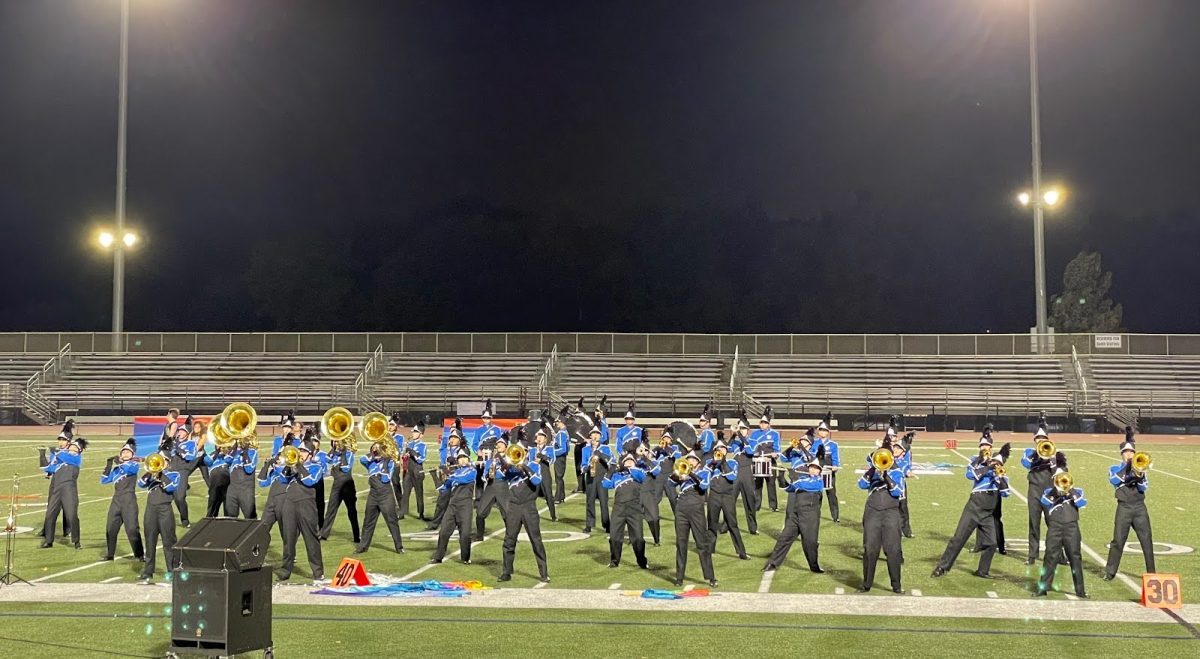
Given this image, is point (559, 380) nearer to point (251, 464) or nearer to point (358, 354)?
point (358, 354)

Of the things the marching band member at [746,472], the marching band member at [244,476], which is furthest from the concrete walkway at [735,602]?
A: the marching band member at [746,472]

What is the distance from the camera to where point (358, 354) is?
45.3 m

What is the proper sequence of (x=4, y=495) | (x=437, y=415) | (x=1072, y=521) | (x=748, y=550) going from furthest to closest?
(x=437, y=415), (x=4, y=495), (x=748, y=550), (x=1072, y=521)

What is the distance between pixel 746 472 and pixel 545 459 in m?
3.00

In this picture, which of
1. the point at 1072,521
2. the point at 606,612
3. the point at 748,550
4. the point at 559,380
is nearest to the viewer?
the point at 606,612

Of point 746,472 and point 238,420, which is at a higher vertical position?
point 238,420

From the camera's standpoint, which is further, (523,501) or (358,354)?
(358,354)

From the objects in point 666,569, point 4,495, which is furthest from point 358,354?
point 666,569

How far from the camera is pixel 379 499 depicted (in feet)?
44.9

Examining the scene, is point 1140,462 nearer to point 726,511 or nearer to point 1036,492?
point 1036,492

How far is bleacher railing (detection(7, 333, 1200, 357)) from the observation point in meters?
43.6

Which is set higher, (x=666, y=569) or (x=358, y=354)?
(x=358, y=354)

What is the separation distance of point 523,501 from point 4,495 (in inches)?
471

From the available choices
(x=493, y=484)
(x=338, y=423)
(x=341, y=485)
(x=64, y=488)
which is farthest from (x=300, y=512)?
(x=64, y=488)
